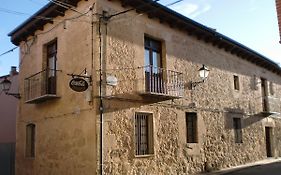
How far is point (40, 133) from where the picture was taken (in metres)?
13.5

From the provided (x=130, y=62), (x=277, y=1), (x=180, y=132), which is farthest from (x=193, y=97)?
(x=277, y=1)

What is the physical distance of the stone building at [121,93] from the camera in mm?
11328

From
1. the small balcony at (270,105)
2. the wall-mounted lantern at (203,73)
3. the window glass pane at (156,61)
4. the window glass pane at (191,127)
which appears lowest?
the window glass pane at (191,127)

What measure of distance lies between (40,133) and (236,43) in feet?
35.4

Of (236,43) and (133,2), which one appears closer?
(133,2)

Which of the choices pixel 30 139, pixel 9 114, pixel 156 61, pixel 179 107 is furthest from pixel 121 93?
pixel 9 114

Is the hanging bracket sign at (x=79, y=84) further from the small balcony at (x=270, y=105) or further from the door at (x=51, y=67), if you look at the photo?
the small balcony at (x=270, y=105)

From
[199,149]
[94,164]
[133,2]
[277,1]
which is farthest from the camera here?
[199,149]

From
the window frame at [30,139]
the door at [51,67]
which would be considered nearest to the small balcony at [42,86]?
the door at [51,67]

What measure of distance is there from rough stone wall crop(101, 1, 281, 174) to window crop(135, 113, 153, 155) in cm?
20

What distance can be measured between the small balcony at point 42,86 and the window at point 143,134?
315cm

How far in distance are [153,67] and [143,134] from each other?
2.54m

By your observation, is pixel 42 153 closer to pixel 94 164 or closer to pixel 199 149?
pixel 94 164

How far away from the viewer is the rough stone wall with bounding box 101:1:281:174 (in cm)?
1163
